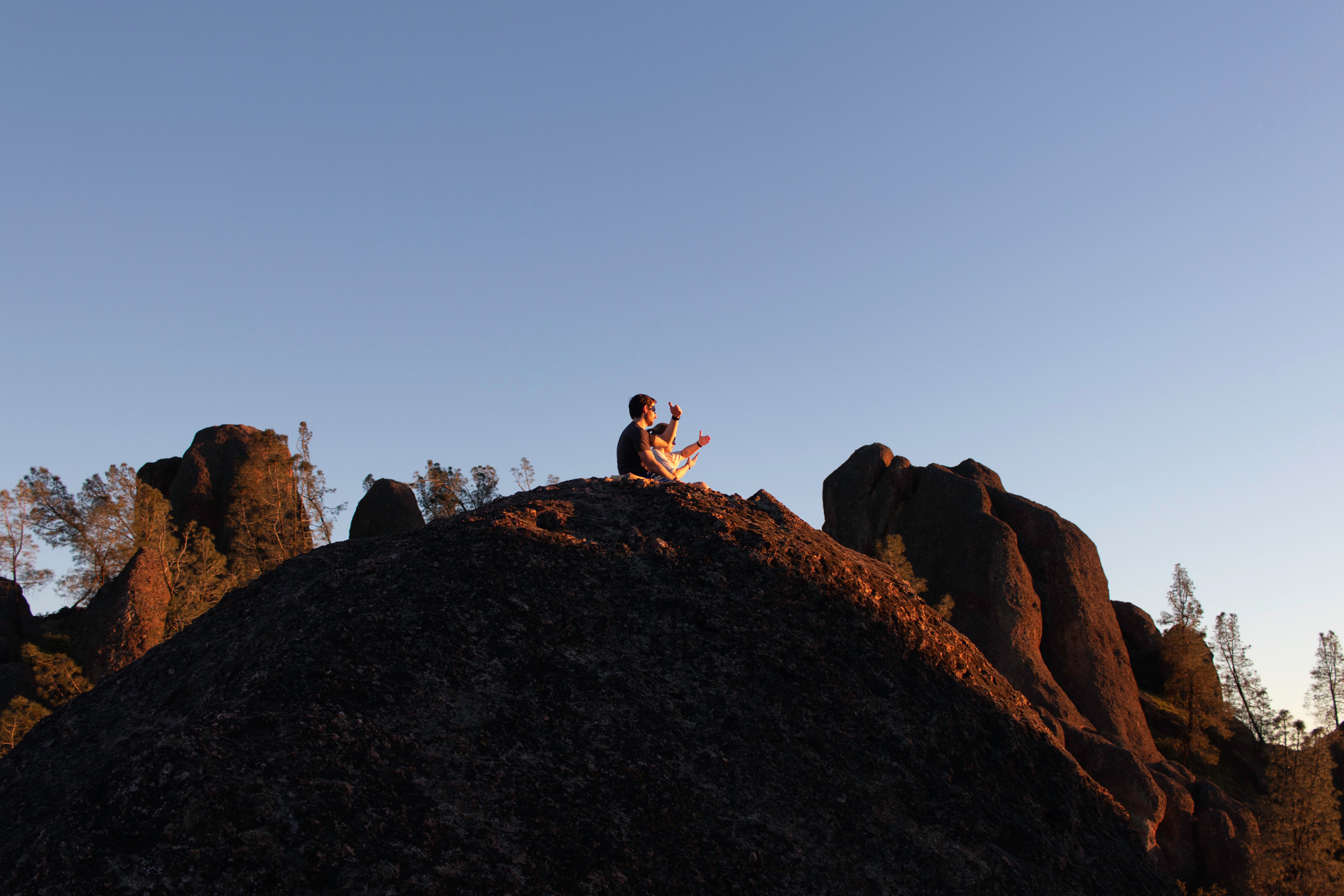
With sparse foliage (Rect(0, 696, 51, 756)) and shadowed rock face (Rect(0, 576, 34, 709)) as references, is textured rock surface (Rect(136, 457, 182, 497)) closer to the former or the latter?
shadowed rock face (Rect(0, 576, 34, 709))

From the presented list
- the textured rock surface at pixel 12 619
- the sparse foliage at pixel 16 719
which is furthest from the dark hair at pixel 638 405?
the textured rock surface at pixel 12 619

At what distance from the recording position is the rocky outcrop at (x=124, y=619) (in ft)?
85.4

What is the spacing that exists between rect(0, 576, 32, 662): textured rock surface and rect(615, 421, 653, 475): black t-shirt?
101 ft

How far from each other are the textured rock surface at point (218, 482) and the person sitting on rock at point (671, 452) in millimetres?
31025

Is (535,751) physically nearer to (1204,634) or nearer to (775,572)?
(775,572)

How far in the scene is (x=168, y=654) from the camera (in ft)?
17.4

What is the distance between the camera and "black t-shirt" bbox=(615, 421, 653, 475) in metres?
→ 7.18

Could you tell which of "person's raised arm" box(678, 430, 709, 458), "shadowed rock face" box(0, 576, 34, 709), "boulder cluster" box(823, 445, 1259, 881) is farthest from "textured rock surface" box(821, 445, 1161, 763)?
"shadowed rock face" box(0, 576, 34, 709)

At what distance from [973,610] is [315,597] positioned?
88.7ft

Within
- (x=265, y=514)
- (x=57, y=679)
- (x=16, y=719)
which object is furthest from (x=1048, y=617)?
(x=16, y=719)

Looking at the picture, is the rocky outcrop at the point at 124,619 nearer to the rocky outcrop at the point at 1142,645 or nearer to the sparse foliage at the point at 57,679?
the sparse foliage at the point at 57,679

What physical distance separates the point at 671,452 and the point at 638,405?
1.62 ft

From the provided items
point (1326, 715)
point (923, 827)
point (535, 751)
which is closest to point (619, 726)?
point (535, 751)

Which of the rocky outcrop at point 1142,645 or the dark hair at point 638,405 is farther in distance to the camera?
the rocky outcrop at point 1142,645
